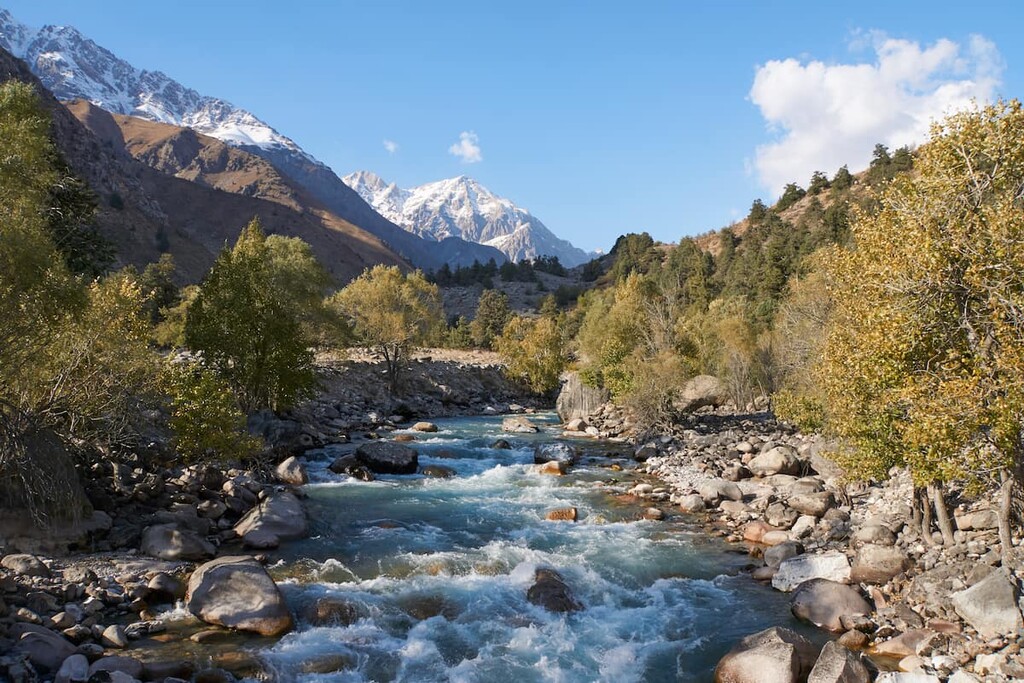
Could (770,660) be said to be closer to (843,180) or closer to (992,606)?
(992,606)

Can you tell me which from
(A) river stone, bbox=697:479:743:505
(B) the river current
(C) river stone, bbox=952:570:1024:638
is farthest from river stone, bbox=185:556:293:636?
(A) river stone, bbox=697:479:743:505

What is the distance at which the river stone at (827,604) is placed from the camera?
13211mm

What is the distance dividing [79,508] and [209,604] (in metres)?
5.38

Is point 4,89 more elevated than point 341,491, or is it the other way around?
point 4,89

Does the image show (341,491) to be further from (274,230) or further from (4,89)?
(274,230)

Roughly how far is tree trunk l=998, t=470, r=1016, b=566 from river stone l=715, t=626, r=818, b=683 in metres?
4.33

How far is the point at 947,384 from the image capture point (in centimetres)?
1088

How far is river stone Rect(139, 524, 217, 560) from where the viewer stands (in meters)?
15.7

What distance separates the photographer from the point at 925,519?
50.2ft

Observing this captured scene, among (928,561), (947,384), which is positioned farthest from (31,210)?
(928,561)

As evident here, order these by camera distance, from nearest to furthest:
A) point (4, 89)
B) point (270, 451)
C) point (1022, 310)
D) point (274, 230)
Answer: point (1022, 310) → point (4, 89) → point (270, 451) → point (274, 230)

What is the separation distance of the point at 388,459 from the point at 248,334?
28.8 ft

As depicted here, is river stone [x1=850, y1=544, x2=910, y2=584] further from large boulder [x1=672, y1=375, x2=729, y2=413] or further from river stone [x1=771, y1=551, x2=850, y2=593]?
large boulder [x1=672, y1=375, x2=729, y2=413]

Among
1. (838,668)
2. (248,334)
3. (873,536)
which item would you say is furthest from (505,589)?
(248,334)
